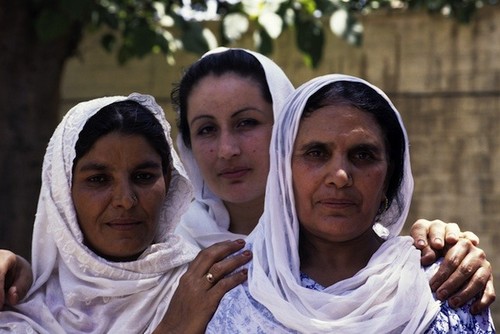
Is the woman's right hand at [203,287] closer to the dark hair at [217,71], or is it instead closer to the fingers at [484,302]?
the fingers at [484,302]

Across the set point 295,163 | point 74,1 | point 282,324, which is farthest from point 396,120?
point 74,1

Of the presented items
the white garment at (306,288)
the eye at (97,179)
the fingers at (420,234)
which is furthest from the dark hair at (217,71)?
the fingers at (420,234)

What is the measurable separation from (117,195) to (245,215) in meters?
0.71

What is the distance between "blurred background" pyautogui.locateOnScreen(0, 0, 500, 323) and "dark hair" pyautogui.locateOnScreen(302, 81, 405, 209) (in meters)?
3.09

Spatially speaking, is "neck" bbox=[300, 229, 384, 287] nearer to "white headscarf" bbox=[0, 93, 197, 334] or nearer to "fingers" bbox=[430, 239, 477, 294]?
"fingers" bbox=[430, 239, 477, 294]

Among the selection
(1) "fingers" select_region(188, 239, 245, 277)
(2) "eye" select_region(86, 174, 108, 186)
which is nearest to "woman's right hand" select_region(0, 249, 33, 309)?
(2) "eye" select_region(86, 174, 108, 186)

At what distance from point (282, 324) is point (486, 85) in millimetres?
5243

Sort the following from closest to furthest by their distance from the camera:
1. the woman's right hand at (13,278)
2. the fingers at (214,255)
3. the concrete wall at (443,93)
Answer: the fingers at (214,255) < the woman's right hand at (13,278) < the concrete wall at (443,93)

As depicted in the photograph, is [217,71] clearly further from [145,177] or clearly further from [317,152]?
[317,152]

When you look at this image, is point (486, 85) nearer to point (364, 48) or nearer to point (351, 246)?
point (364, 48)

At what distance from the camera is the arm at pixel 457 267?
318cm

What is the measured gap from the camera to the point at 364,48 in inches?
328

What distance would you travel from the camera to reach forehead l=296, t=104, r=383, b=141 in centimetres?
330

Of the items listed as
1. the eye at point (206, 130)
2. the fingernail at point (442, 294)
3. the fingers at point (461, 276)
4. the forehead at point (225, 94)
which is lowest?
the fingernail at point (442, 294)
